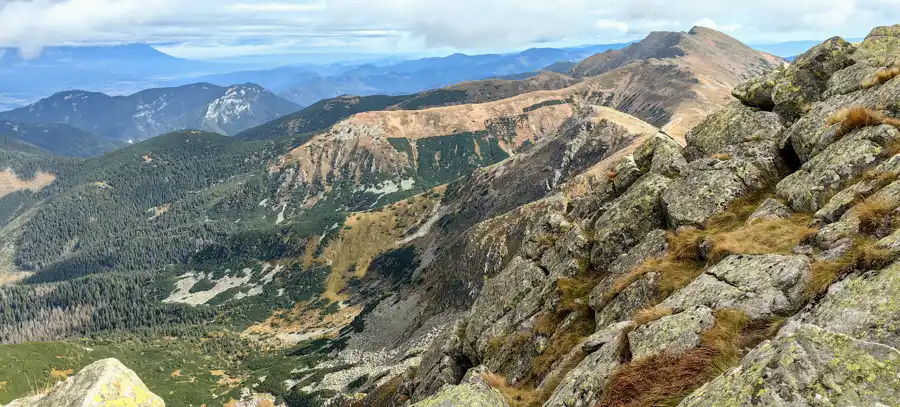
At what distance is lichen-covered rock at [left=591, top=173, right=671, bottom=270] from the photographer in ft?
92.8

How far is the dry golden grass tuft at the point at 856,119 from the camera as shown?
2094 cm

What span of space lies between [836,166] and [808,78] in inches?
586

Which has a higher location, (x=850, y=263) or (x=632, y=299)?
(x=850, y=263)

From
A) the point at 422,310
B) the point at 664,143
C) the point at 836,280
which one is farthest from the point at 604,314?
the point at 422,310

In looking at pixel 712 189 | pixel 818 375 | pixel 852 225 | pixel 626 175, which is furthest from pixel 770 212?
pixel 818 375

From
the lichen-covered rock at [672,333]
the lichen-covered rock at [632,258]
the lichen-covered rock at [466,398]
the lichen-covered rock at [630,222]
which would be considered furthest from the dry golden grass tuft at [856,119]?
the lichen-covered rock at [466,398]

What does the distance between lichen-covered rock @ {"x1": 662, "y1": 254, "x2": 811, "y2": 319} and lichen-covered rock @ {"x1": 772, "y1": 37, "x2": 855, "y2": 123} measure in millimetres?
19012

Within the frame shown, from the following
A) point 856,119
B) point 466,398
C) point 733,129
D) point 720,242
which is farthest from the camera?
point 733,129

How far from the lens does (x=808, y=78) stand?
30922 millimetres

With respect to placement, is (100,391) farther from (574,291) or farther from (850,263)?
(574,291)

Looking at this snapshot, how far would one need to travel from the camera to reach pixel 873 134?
20312 mm

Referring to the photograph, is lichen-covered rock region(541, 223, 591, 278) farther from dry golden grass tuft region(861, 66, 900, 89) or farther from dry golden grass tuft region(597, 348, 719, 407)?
dry golden grass tuft region(861, 66, 900, 89)

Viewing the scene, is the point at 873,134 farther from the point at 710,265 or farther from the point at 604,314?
the point at 604,314

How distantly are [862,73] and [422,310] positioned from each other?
5018 inches
